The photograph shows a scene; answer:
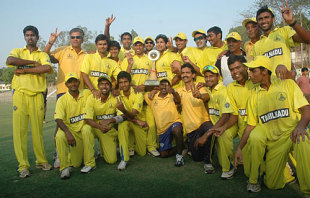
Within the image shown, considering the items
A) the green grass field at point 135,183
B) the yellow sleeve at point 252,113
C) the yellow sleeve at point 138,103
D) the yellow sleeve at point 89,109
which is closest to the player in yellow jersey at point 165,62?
the yellow sleeve at point 138,103

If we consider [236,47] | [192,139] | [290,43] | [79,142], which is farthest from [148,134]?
[290,43]

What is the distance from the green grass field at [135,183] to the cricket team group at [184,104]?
18 centimetres

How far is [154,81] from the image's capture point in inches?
253

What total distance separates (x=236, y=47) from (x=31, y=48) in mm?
4486

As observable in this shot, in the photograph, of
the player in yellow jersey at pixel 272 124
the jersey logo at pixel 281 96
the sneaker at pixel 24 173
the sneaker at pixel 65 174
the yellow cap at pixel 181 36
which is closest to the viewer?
the player in yellow jersey at pixel 272 124

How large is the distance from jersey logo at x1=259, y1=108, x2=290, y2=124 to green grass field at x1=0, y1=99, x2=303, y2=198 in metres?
1.05

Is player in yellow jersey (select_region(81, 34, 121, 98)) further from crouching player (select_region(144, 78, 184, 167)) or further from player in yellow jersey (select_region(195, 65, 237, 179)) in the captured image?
player in yellow jersey (select_region(195, 65, 237, 179))

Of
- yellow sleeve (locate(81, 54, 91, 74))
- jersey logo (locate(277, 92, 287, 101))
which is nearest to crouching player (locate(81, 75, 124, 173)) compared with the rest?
yellow sleeve (locate(81, 54, 91, 74))

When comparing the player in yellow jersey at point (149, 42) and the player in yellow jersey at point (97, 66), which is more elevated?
the player in yellow jersey at point (149, 42)

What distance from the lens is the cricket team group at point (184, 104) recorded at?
3.88 m

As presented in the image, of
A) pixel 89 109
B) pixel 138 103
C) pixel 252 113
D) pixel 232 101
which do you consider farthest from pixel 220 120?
pixel 89 109

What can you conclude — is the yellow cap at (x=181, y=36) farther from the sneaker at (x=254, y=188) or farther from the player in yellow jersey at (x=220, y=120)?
the sneaker at (x=254, y=188)

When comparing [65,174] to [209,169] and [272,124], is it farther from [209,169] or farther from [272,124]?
[272,124]

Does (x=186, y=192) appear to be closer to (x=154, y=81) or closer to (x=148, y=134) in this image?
(x=148, y=134)
